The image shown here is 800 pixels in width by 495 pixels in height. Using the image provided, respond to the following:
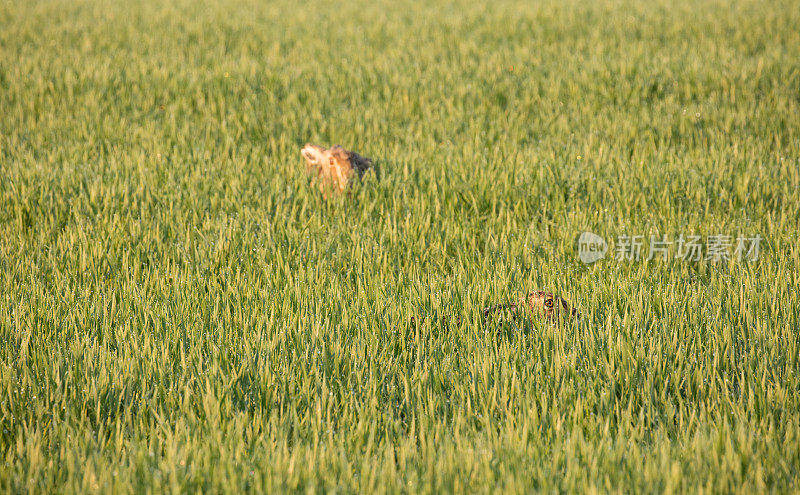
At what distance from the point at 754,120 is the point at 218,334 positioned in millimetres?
5094

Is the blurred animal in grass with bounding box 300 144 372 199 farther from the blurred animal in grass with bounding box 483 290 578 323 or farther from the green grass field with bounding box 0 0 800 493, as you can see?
the blurred animal in grass with bounding box 483 290 578 323

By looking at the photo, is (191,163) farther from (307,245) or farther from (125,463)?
(125,463)

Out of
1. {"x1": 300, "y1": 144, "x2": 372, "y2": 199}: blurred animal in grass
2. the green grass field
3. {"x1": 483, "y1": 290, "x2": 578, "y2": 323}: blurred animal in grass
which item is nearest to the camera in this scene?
the green grass field

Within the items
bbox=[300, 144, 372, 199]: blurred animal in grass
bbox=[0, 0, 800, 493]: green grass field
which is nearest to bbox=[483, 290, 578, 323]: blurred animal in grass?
bbox=[0, 0, 800, 493]: green grass field

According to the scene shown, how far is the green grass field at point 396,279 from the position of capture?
1.96 m

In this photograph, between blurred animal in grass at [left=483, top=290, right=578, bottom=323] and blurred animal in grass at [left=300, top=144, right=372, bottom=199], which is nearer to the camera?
blurred animal in grass at [left=483, top=290, right=578, bottom=323]

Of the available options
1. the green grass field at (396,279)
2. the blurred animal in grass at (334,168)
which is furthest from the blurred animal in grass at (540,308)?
the blurred animal in grass at (334,168)

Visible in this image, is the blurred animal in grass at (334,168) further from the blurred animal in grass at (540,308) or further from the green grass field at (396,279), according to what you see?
the blurred animal in grass at (540,308)

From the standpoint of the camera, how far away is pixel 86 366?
2359 mm

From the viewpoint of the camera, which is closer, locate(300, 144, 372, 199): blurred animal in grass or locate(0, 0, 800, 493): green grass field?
locate(0, 0, 800, 493): green grass field

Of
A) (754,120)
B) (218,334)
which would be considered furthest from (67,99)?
(754,120)

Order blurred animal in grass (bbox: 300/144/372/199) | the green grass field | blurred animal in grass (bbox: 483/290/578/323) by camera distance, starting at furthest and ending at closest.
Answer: blurred animal in grass (bbox: 300/144/372/199)
blurred animal in grass (bbox: 483/290/578/323)
the green grass field

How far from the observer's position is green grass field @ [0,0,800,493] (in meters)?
1.96

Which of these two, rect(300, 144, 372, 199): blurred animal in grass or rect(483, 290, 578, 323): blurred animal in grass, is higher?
rect(300, 144, 372, 199): blurred animal in grass
